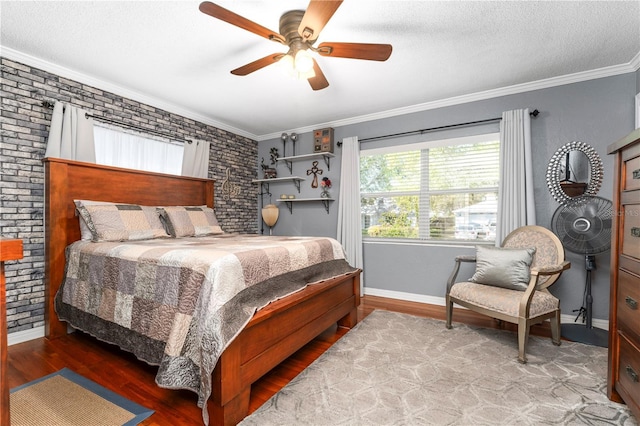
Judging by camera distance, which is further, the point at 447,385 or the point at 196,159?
the point at 196,159

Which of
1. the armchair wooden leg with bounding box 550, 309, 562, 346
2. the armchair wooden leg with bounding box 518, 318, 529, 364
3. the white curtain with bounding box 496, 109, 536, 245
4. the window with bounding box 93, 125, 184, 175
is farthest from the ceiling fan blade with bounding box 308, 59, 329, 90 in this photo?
the armchair wooden leg with bounding box 550, 309, 562, 346

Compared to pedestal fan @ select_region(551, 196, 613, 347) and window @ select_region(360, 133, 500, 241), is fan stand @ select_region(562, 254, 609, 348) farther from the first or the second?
window @ select_region(360, 133, 500, 241)

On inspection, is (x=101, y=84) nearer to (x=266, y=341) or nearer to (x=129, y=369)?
(x=129, y=369)

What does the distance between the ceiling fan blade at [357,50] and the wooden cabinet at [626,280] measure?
4.58 feet

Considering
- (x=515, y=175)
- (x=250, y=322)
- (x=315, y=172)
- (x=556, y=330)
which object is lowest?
(x=556, y=330)

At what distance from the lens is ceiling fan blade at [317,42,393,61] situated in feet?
6.23

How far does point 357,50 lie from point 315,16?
0.42 m

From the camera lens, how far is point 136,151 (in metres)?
3.34

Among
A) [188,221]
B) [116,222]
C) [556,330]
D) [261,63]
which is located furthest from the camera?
[188,221]

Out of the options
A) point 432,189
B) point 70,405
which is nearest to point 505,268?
point 432,189

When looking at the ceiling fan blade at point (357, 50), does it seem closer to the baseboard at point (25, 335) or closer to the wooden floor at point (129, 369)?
the wooden floor at point (129, 369)

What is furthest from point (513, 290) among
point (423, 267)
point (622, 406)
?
point (423, 267)

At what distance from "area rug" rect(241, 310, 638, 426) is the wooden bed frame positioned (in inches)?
7.8

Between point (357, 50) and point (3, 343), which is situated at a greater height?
point (357, 50)
